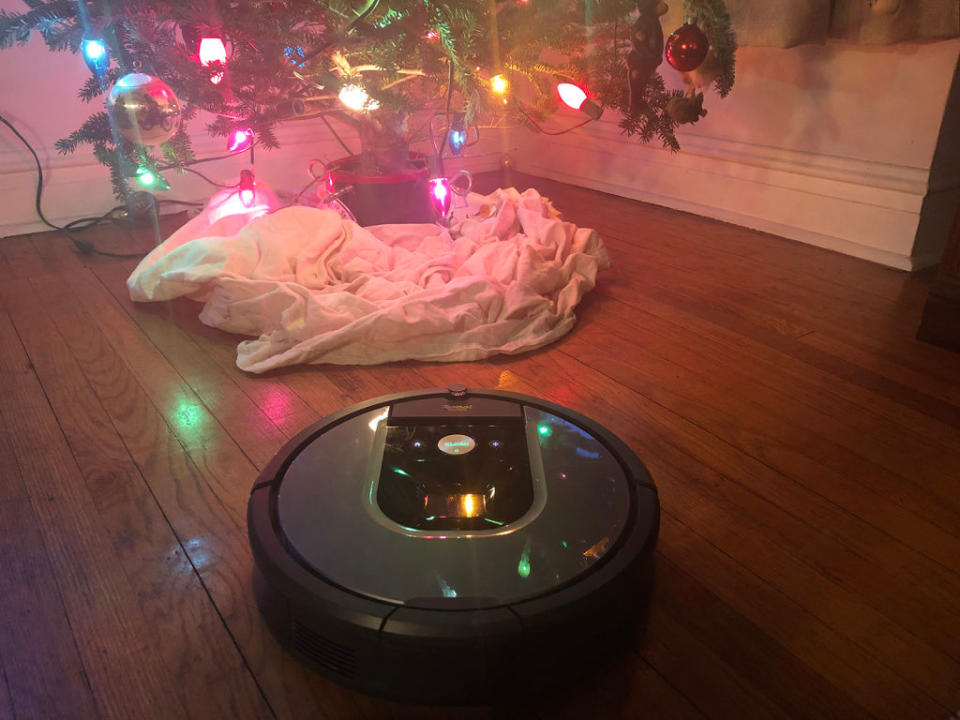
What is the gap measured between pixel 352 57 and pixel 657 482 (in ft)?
3.64

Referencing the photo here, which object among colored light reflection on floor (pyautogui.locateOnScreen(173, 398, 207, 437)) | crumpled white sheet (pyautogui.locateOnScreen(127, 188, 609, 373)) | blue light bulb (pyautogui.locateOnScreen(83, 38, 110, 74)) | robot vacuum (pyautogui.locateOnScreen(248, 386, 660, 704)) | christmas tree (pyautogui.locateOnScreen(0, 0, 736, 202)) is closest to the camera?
robot vacuum (pyautogui.locateOnScreen(248, 386, 660, 704))

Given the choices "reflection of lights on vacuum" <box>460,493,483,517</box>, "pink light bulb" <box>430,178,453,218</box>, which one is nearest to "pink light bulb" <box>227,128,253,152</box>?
"pink light bulb" <box>430,178,453,218</box>

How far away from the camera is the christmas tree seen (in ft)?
4.47

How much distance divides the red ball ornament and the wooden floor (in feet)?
1.43

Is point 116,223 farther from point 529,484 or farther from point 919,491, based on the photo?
point 919,491

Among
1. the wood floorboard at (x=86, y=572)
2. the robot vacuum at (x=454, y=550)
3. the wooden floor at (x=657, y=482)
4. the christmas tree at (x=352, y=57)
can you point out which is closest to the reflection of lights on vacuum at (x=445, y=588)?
the robot vacuum at (x=454, y=550)

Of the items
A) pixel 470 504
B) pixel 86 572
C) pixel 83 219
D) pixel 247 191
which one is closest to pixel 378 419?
pixel 470 504

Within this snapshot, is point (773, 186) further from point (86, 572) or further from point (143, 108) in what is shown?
point (86, 572)

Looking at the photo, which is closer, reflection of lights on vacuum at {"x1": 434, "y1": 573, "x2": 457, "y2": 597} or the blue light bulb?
reflection of lights on vacuum at {"x1": 434, "y1": 573, "x2": 457, "y2": 597}

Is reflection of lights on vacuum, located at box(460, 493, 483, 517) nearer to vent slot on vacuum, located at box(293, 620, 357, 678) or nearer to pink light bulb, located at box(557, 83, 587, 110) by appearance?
vent slot on vacuum, located at box(293, 620, 357, 678)

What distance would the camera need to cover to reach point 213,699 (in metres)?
0.64

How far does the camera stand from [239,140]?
1755 millimetres

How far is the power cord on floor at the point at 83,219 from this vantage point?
1.74 metres

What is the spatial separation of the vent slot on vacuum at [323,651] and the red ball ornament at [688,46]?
118 centimetres
